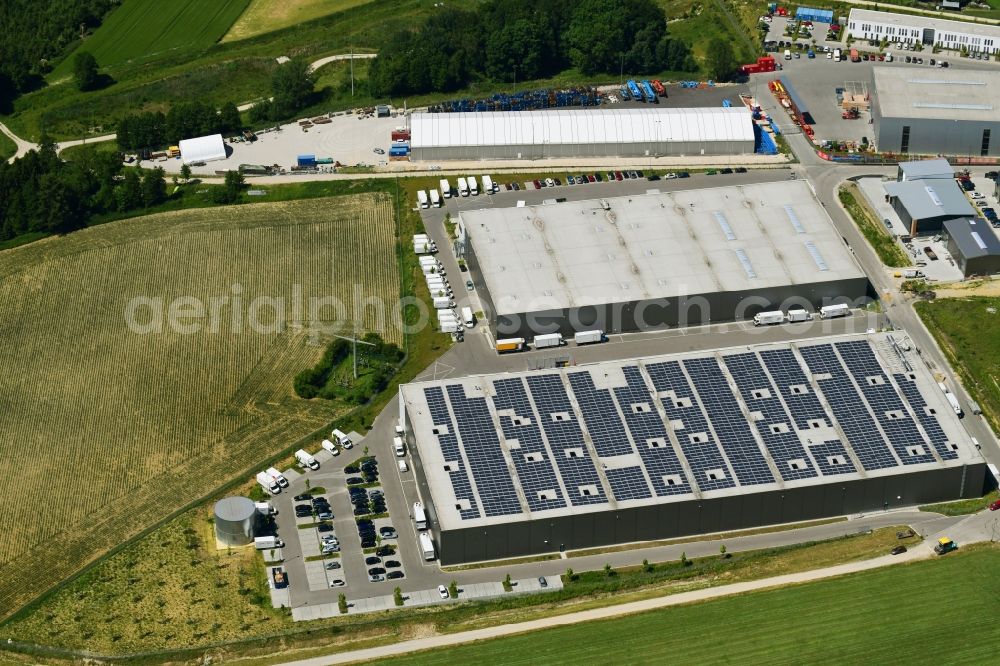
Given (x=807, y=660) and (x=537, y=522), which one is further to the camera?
(x=537, y=522)

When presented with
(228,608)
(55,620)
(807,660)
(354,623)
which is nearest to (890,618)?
(807,660)

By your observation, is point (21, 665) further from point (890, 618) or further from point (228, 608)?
point (890, 618)

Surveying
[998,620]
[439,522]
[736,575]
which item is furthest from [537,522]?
[998,620]

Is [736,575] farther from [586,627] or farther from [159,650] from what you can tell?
[159,650]

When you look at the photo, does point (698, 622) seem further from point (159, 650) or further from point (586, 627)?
point (159, 650)

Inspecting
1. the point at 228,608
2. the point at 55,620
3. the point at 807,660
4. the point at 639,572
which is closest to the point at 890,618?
the point at 807,660
